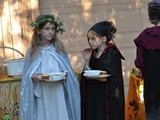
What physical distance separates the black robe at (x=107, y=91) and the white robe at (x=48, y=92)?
170 millimetres

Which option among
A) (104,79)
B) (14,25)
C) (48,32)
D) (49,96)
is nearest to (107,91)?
(104,79)

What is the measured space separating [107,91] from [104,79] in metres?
0.14

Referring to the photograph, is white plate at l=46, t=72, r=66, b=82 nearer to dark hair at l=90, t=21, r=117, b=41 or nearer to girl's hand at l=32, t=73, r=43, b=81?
girl's hand at l=32, t=73, r=43, b=81

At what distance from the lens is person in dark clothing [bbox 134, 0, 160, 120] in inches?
149

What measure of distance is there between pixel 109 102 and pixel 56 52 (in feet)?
2.24

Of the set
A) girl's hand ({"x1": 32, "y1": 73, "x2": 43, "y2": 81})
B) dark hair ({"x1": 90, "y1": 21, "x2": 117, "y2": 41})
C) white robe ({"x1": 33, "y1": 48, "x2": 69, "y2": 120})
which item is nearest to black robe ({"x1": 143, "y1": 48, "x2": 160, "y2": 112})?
dark hair ({"x1": 90, "y1": 21, "x2": 117, "y2": 41})

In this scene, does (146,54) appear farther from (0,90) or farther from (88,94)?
(0,90)

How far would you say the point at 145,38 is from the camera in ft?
12.6

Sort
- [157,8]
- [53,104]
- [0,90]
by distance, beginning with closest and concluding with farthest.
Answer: [157,8]
[53,104]
[0,90]

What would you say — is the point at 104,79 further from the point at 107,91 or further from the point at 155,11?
the point at 155,11

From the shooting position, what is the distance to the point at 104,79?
3918 mm

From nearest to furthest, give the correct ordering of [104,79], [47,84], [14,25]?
[104,79] → [47,84] → [14,25]

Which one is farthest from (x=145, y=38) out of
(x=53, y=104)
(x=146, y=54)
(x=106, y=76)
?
(x=53, y=104)

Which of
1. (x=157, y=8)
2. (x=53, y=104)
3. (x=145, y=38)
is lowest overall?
(x=53, y=104)
